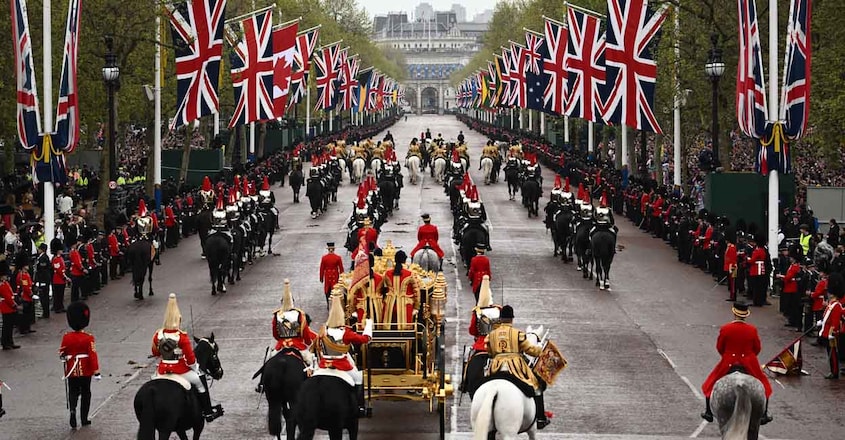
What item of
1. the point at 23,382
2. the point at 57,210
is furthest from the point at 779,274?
the point at 57,210

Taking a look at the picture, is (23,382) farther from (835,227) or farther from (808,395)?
(835,227)

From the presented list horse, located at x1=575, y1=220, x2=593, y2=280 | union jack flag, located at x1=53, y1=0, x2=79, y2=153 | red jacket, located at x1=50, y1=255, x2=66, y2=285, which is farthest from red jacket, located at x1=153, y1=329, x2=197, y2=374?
horse, located at x1=575, y1=220, x2=593, y2=280

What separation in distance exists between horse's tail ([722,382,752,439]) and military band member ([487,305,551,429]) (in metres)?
2.03

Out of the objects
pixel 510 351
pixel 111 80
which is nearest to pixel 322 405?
pixel 510 351

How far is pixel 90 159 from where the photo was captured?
57719mm

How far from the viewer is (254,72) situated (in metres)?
45.5

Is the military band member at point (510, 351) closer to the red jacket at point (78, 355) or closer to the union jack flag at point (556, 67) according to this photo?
the red jacket at point (78, 355)

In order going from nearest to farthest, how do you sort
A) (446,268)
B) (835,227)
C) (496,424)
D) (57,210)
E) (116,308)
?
(496,424) → (116,308) → (835,227) → (446,268) → (57,210)

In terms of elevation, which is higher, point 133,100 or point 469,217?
point 133,100

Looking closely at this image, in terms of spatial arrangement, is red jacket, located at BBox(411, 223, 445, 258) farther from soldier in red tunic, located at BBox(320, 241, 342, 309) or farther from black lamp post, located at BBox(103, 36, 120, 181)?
black lamp post, located at BBox(103, 36, 120, 181)

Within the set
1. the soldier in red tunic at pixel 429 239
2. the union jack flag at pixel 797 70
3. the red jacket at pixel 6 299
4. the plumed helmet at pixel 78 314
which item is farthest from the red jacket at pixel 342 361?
the union jack flag at pixel 797 70

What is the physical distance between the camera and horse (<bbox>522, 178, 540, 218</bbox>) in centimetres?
4566

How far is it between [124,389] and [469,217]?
40.4 ft

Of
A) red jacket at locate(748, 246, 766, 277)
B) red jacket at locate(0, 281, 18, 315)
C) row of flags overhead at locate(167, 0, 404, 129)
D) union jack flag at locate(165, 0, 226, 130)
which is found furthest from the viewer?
row of flags overhead at locate(167, 0, 404, 129)
